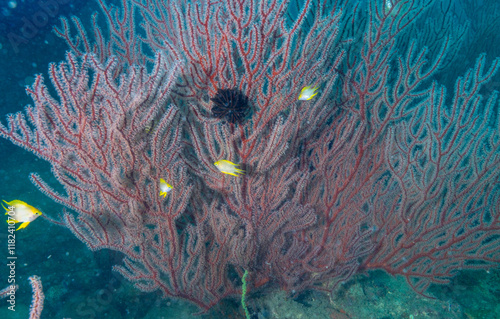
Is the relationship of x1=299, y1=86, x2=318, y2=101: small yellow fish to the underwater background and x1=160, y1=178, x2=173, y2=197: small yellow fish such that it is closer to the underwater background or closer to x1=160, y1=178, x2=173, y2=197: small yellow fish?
x1=160, y1=178, x2=173, y2=197: small yellow fish

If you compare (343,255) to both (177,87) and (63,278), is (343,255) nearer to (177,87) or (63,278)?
(177,87)

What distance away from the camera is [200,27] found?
2.96m

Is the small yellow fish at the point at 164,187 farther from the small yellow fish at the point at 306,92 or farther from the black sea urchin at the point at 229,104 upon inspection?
the small yellow fish at the point at 306,92

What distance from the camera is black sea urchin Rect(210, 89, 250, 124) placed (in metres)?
2.95

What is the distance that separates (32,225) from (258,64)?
6.93m

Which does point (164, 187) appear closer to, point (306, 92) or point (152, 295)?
point (306, 92)

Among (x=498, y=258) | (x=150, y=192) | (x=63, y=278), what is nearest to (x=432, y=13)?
(x=498, y=258)

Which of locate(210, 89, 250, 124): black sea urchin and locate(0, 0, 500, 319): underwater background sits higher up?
Answer: locate(210, 89, 250, 124): black sea urchin

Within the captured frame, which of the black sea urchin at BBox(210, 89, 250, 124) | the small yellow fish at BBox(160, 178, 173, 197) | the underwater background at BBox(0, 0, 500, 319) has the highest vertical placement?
the black sea urchin at BBox(210, 89, 250, 124)

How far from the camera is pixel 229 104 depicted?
296 centimetres

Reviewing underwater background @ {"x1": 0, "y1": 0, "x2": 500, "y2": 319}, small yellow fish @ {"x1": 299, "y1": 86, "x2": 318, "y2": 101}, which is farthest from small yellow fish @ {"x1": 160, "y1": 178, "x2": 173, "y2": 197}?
underwater background @ {"x1": 0, "y1": 0, "x2": 500, "y2": 319}

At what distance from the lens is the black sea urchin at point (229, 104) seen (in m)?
2.95

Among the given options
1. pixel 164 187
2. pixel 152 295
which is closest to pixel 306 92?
pixel 164 187

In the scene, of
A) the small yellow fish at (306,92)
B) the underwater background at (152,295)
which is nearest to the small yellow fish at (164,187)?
the small yellow fish at (306,92)
